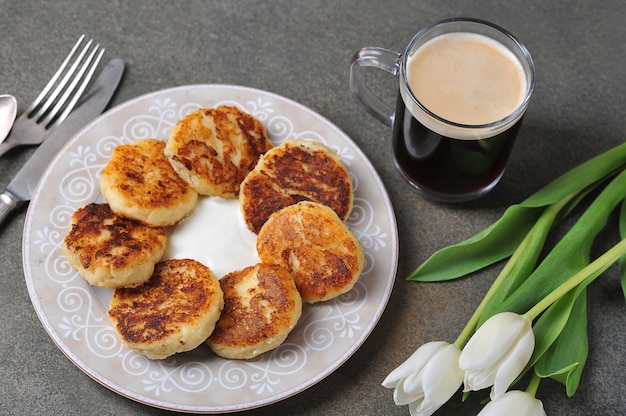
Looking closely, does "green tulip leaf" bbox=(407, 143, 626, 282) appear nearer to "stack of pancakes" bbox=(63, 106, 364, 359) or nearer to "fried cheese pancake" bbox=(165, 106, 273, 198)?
"stack of pancakes" bbox=(63, 106, 364, 359)

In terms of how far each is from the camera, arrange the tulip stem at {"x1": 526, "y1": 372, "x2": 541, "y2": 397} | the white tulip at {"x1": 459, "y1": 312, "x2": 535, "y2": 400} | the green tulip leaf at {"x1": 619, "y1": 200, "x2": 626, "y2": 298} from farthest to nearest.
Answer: the green tulip leaf at {"x1": 619, "y1": 200, "x2": 626, "y2": 298} < the tulip stem at {"x1": 526, "y1": 372, "x2": 541, "y2": 397} < the white tulip at {"x1": 459, "y1": 312, "x2": 535, "y2": 400}

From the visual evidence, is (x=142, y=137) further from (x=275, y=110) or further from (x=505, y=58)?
(x=505, y=58)

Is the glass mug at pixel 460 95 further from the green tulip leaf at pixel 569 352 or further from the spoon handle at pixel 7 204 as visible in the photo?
the spoon handle at pixel 7 204

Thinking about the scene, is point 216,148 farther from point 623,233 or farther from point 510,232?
point 623,233

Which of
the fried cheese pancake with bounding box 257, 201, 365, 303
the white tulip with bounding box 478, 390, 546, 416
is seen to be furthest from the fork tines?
the white tulip with bounding box 478, 390, 546, 416

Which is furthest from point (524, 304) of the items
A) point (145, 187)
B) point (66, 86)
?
point (66, 86)

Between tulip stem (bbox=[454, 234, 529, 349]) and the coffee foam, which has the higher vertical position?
the coffee foam
